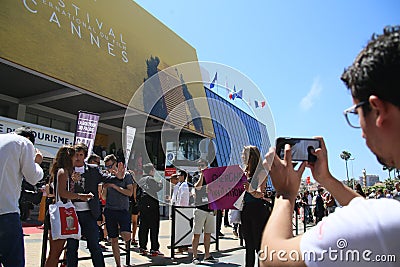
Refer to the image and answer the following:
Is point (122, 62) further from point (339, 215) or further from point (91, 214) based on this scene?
point (339, 215)

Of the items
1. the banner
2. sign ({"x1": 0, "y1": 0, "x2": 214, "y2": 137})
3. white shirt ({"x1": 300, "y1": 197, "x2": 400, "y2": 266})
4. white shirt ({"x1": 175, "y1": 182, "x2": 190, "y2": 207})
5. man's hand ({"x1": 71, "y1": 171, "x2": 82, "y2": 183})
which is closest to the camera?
white shirt ({"x1": 300, "y1": 197, "x2": 400, "y2": 266})

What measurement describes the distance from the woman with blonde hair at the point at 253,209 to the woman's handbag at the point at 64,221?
189 cm

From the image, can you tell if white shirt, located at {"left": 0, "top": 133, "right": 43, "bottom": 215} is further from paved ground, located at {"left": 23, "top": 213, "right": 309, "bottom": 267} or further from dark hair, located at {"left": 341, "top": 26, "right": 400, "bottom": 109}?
dark hair, located at {"left": 341, "top": 26, "right": 400, "bottom": 109}

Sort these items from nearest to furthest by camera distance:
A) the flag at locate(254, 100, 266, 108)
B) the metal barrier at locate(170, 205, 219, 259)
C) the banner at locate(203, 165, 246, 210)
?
1. the flag at locate(254, 100, 266, 108)
2. the banner at locate(203, 165, 246, 210)
3. the metal barrier at locate(170, 205, 219, 259)

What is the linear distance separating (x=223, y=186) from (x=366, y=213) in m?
4.60

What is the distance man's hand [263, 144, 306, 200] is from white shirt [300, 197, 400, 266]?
0.21m

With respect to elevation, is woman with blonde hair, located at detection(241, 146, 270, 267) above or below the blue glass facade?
below

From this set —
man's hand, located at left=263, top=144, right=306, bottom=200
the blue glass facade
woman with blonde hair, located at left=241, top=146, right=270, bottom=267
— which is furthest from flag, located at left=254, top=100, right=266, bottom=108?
man's hand, located at left=263, top=144, right=306, bottom=200

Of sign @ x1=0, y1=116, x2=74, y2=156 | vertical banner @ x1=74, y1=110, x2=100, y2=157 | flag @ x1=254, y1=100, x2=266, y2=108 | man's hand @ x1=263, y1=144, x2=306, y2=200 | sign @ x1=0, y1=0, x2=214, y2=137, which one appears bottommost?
man's hand @ x1=263, y1=144, x2=306, y2=200

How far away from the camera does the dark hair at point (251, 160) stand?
12.5ft

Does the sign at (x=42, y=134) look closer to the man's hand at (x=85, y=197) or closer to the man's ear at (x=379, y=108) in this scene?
the man's hand at (x=85, y=197)

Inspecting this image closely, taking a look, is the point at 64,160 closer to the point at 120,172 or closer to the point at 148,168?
the point at 120,172

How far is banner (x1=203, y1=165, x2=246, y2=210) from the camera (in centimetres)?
514

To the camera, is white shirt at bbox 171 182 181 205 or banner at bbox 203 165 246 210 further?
white shirt at bbox 171 182 181 205
